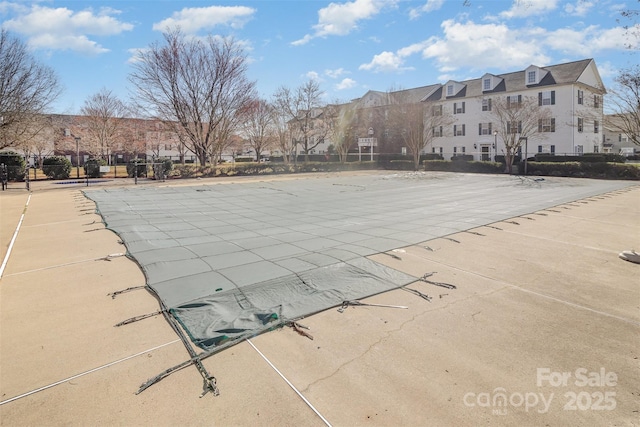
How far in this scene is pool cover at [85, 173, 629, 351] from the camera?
3.25 meters

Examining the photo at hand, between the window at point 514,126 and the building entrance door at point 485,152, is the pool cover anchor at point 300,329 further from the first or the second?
the building entrance door at point 485,152

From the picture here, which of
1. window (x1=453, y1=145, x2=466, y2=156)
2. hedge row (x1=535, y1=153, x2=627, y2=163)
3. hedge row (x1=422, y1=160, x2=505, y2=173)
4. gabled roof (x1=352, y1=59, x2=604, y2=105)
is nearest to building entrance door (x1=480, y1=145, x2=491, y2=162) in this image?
window (x1=453, y1=145, x2=466, y2=156)

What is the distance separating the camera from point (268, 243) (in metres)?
5.49

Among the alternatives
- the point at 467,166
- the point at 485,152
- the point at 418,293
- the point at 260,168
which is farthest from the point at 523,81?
the point at 418,293

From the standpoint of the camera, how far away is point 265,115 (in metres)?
33.2

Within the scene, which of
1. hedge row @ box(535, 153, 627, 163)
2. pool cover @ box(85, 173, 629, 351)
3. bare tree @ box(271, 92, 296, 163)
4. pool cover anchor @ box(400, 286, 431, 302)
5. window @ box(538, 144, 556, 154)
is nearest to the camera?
pool cover @ box(85, 173, 629, 351)

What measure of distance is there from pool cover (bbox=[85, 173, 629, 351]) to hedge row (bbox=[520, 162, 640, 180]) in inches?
428

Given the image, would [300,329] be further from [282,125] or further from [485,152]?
[485,152]

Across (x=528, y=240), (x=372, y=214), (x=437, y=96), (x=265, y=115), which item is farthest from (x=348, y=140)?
(x=528, y=240)

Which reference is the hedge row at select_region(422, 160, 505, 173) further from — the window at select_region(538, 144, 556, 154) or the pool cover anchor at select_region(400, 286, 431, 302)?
the pool cover anchor at select_region(400, 286, 431, 302)

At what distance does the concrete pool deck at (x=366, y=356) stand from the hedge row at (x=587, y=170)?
19450 mm

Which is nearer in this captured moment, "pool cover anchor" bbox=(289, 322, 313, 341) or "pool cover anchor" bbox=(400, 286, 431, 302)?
"pool cover anchor" bbox=(289, 322, 313, 341)

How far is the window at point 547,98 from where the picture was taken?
30047 mm

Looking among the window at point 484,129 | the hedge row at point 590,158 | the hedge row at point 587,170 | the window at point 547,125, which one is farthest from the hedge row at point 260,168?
the window at point 547,125
